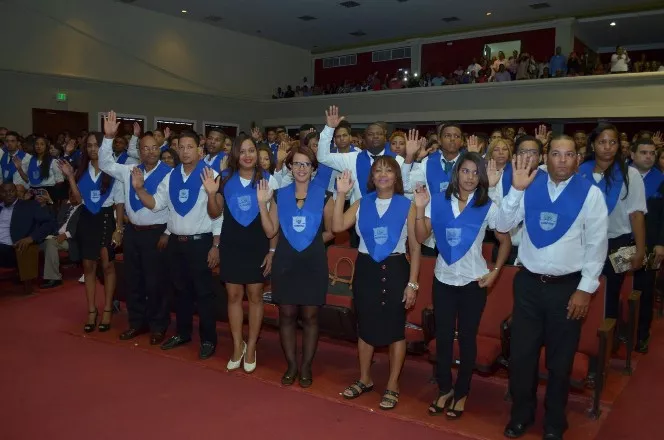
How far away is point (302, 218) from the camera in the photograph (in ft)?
11.4

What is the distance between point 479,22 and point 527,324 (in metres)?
13.9

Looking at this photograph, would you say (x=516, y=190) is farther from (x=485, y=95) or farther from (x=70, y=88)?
(x=70, y=88)

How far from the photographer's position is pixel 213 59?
16766 mm

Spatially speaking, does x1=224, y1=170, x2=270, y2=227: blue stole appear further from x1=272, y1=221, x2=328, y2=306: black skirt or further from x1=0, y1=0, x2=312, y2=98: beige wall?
x1=0, y1=0, x2=312, y2=98: beige wall

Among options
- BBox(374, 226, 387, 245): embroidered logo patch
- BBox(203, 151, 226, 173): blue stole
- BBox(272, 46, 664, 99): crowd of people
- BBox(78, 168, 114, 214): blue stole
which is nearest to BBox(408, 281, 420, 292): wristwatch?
BBox(374, 226, 387, 245): embroidered logo patch

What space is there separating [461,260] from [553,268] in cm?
49

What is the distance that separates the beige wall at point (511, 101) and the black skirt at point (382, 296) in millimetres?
9820

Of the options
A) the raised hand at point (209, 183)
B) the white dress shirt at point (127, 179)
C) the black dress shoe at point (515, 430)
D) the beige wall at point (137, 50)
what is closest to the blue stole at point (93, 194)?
the white dress shirt at point (127, 179)

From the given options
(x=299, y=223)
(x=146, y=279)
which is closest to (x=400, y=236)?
(x=299, y=223)

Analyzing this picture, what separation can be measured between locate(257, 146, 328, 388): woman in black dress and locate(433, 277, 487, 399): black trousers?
0.79m

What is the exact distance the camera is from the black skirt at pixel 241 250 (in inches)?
146

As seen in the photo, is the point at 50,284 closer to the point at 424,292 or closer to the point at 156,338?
the point at 156,338

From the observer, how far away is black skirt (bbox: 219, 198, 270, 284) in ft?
12.2

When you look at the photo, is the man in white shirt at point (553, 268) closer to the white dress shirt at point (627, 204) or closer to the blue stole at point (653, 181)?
the white dress shirt at point (627, 204)
